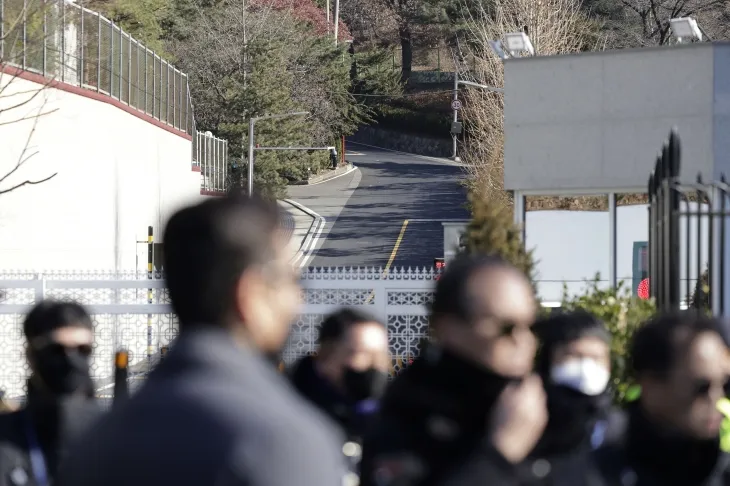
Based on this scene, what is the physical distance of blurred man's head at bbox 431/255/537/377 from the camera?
270 centimetres

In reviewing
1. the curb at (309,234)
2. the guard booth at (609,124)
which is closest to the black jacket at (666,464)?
the guard booth at (609,124)

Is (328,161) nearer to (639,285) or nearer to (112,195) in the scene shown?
(112,195)

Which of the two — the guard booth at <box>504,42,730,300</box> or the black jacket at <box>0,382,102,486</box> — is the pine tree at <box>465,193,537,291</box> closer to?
the black jacket at <box>0,382,102,486</box>

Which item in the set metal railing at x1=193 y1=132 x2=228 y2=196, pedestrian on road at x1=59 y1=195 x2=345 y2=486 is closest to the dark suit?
pedestrian on road at x1=59 y1=195 x2=345 y2=486

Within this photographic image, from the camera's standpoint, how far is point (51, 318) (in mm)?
4234

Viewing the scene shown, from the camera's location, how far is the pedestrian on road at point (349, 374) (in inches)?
179

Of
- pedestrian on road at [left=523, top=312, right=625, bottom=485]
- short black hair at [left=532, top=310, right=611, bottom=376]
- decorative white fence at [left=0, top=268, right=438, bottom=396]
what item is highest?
short black hair at [left=532, top=310, right=611, bottom=376]

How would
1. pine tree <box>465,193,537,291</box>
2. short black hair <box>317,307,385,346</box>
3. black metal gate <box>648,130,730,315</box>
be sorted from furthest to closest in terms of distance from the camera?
pine tree <box>465,193,537,291</box> → black metal gate <box>648,130,730,315</box> → short black hair <box>317,307,385,346</box>

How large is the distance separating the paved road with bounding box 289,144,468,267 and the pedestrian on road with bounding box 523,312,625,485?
35.3 m

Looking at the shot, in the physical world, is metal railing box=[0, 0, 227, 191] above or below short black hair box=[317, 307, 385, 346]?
above

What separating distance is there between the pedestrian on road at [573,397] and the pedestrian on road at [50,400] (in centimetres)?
160

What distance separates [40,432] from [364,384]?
4.45ft

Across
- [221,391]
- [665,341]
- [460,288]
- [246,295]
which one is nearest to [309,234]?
[665,341]

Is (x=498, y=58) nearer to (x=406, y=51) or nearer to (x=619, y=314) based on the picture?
(x=619, y=314)
